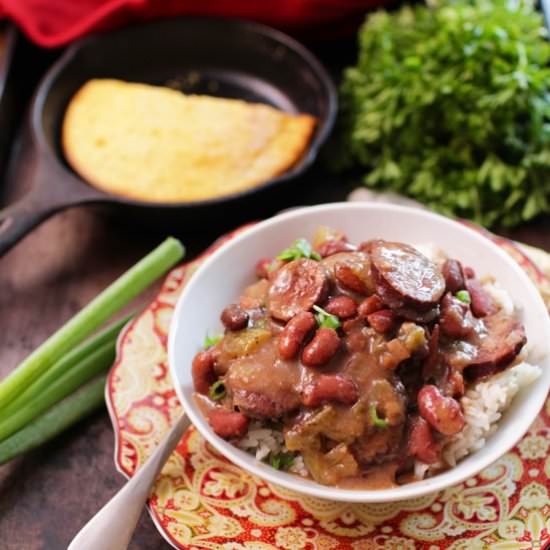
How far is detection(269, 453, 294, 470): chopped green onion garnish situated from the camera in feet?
8.17

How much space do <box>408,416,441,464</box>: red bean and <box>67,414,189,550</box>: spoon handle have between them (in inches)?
35.1

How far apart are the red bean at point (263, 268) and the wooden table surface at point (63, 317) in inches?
31.9

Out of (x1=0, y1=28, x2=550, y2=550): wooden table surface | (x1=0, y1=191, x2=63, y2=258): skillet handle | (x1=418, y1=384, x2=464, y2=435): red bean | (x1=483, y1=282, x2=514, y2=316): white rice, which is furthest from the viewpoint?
(x1=0, y1=191, x2=63, y2=258): skillet handle

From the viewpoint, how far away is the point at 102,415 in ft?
10.4

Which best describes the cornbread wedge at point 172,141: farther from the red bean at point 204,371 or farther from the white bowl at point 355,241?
the red bean at point 204,371

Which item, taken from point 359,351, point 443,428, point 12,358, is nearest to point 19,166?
point 12,358

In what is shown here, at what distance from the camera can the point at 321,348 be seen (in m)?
2.34

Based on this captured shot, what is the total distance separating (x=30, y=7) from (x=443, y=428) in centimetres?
382

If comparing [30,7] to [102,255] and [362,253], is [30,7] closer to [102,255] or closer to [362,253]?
[102,255]

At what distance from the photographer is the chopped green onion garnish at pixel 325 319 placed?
2.42 meters

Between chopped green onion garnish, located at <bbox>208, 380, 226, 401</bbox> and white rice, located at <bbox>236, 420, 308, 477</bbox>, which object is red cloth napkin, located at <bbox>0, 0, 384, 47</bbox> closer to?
chopped green onion garnish, located at <bbox>208, 380, 226, 401</bbox>

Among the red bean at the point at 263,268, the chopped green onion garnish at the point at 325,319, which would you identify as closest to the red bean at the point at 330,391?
the chopped green onion garnish at the point at 325,319

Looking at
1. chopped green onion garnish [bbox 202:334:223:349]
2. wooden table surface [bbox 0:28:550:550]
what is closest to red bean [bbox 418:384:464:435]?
chopped green onion garnish [bbox 202:334:223:349]

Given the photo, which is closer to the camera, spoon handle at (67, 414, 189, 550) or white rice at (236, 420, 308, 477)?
spoon handle at (67, 414, 189, 550)
